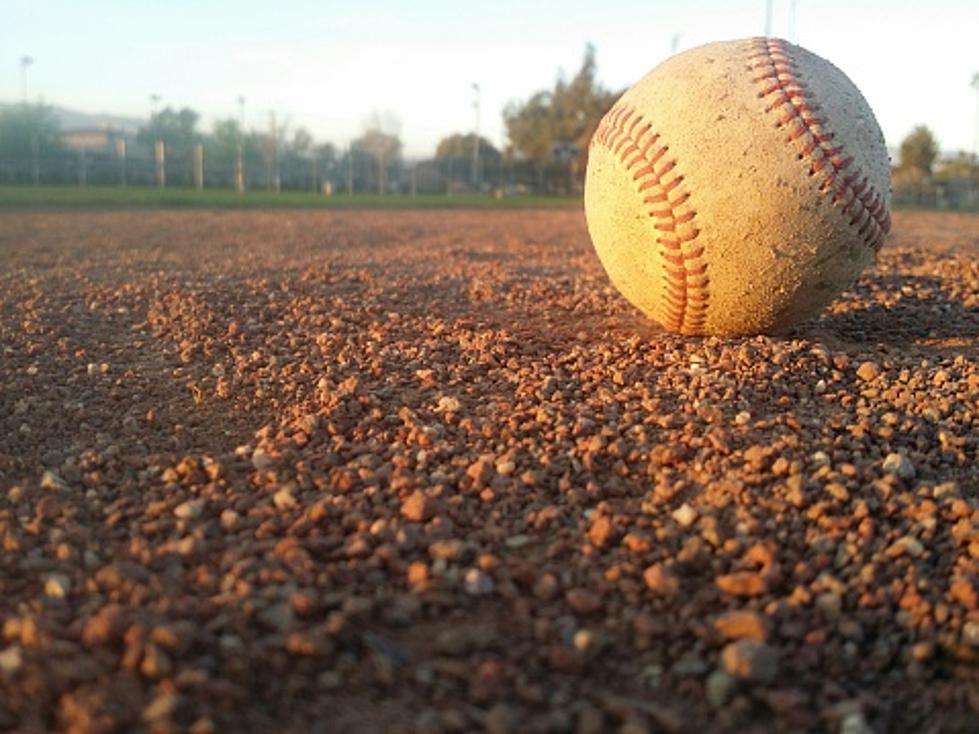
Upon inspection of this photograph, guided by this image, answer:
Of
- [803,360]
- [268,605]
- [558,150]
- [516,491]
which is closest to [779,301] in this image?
[803,360]

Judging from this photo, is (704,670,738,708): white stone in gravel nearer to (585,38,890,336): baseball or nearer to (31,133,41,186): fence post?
(585,38,890,336): baseball

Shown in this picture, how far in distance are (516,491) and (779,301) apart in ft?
7.20

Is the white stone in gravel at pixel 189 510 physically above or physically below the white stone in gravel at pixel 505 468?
below

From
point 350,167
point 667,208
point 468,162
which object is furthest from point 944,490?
point 468,162

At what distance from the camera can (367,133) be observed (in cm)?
5259

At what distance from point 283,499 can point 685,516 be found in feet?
4.32

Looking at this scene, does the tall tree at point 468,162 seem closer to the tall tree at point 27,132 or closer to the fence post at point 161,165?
the fence post at point 161,165

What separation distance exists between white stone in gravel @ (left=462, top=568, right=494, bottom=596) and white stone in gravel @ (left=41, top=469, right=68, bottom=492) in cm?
158

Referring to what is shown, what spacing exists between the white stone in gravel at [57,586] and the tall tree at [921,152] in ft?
180

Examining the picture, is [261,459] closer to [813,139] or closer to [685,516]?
[685,516]

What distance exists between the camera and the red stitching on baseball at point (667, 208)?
425 centimetres

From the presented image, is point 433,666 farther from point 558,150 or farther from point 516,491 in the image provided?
point 558,150

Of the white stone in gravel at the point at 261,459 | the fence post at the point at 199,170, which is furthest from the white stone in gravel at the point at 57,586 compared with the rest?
the fence post at the point at 199,170

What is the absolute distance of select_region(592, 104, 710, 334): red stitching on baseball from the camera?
425 cm
